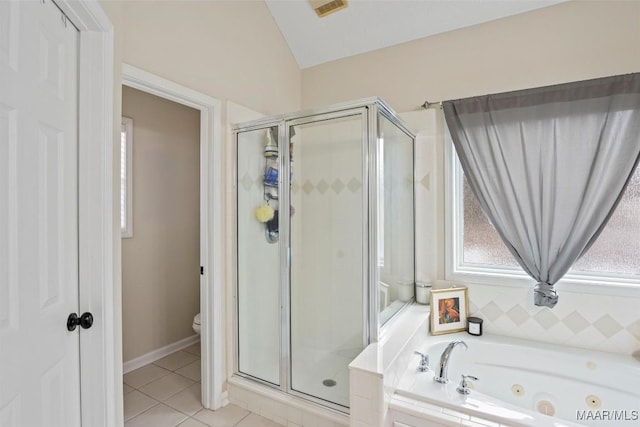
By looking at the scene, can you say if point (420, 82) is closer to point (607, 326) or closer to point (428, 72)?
point (428, 72)

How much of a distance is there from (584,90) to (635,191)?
688 millimetres

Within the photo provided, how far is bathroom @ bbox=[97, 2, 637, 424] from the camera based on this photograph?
1975 millimetres

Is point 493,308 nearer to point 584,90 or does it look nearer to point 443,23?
point 584,90

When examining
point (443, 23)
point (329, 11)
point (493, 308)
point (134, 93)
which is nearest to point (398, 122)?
point (443, 23)

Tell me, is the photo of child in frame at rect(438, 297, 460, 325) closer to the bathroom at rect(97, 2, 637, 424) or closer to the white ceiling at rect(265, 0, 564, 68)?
the bathroom at rect(97, 2, 637, 424)

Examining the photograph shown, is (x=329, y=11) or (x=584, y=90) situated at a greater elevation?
(x=329, y=11)

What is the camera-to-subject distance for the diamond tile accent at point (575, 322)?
208 cm

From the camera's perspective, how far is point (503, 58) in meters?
2.29

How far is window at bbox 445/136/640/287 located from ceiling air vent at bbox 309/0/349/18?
50.0 inches

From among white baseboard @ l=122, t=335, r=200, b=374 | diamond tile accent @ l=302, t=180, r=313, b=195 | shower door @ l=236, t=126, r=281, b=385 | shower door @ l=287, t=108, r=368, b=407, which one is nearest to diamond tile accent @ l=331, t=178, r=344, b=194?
shower door @ l=287, t=108, r=368, b=407

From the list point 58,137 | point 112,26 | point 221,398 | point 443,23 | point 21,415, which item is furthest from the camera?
point 443,23

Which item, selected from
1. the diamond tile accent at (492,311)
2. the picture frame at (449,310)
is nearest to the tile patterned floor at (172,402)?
the picture frame at (449,310)

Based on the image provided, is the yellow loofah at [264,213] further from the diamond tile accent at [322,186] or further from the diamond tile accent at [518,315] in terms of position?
the diamond tile accent at [518,315]

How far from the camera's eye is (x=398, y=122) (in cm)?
223
